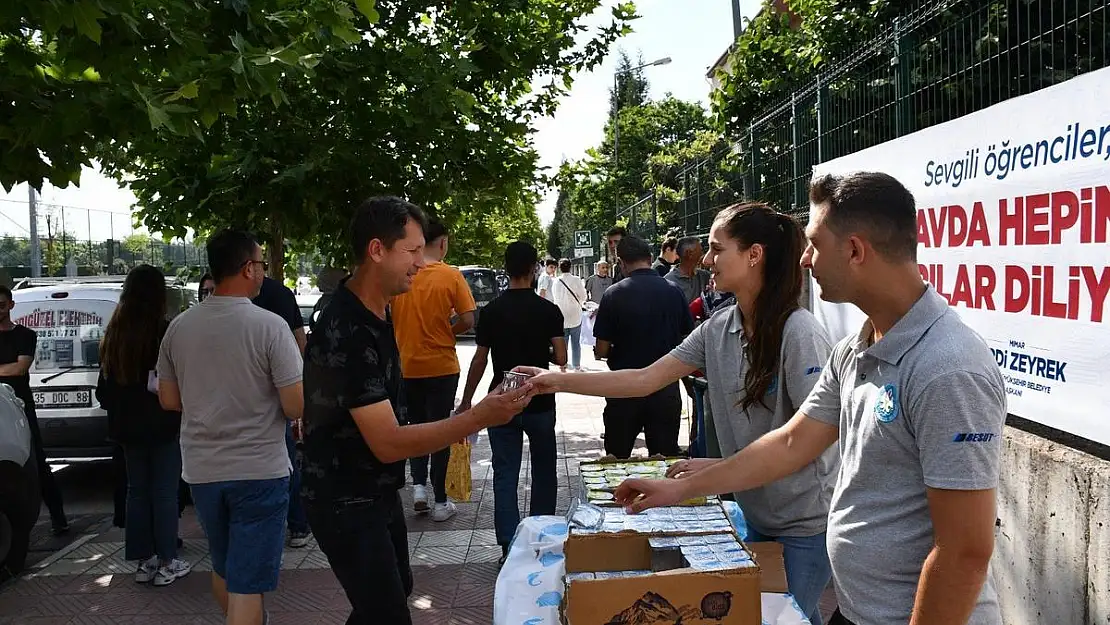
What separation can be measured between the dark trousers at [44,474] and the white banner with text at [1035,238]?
19.1 feet

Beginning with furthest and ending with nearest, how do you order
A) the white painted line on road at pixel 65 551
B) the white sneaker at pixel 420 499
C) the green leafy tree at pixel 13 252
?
the green leafy tree at pixel 13 252, the white sneaker at pixel 420 499, the white painted line on road at pixel 65 551

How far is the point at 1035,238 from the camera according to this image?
3.64 metres

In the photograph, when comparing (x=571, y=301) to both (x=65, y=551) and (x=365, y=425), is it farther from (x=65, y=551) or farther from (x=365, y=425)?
(x=365, y=425)

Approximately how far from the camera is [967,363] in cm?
177

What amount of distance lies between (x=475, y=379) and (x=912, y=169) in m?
3.19

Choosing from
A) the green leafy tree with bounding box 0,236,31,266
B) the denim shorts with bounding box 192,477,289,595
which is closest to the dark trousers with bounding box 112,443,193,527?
the denim shorts with bounding box 192,477,289,595

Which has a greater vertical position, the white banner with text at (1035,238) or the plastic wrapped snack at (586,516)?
the white banner with text at (1035,238)

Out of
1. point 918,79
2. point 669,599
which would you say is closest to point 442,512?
point 918,79

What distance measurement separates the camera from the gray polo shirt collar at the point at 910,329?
1.88 meters

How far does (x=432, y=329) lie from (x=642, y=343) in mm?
1588

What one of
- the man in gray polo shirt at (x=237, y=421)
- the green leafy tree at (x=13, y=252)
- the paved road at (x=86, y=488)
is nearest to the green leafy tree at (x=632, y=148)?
the green leafy tree at (x=13, y=252)

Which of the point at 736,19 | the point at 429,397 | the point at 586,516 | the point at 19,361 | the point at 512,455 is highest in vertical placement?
the point at 736,19

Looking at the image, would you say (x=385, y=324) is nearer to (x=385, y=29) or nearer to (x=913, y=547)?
(x=913, y=547)

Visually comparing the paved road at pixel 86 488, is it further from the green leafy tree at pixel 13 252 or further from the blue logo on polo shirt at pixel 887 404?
the green leafy tree at pixel 13 252
